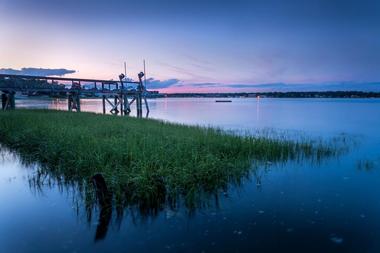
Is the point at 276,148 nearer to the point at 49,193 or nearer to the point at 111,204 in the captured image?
the point at 111,204

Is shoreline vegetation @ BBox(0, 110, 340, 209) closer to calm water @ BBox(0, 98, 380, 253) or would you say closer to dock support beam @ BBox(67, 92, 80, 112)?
calm water @ BBox(0, 98, 380, 253)

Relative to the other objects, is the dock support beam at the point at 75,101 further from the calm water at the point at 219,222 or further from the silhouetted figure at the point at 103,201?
the silhouetted figure at the point at 103,201

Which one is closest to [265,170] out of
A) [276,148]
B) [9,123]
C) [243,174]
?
[243,174]

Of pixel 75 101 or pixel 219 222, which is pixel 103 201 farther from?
pixel 75 101

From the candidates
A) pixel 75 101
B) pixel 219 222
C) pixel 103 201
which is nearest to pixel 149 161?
pixel 103 201

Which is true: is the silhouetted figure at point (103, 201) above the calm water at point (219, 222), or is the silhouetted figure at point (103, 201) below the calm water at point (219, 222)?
above

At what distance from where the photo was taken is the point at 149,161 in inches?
363

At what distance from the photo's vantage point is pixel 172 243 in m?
6.09

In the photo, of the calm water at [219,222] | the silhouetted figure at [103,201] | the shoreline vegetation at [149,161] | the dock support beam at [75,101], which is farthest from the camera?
the dock support beam at [75,101]

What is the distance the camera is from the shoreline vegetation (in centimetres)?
806

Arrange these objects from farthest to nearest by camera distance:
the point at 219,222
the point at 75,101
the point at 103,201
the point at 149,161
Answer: the point at 75,101, the point at 149,161, the point at 103,201, the point at 219,222

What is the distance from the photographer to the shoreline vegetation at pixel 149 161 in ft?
26.5

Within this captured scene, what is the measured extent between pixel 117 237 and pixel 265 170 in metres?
6.93

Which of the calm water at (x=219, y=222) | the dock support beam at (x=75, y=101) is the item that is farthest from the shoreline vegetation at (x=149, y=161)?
the dock support beam at (x=75, y=101)
